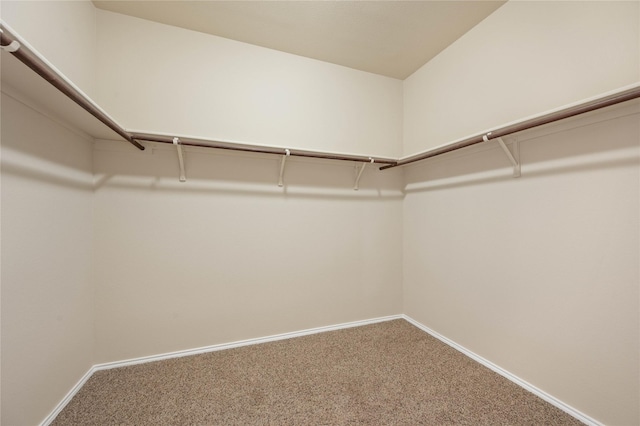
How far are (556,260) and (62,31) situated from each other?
309cm

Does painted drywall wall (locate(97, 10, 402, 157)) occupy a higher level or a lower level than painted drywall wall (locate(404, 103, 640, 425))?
higher

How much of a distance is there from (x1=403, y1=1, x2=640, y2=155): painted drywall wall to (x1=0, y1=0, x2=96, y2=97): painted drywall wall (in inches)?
102

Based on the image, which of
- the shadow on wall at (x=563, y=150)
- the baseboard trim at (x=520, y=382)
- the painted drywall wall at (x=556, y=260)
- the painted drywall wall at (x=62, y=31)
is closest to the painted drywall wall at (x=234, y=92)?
the painted drywall wall at (x=62, y=31)

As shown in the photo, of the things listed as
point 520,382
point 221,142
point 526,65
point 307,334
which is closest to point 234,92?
point 221,142

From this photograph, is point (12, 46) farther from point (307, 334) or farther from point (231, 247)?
point (307, 334)

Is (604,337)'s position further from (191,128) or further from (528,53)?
(191,128)

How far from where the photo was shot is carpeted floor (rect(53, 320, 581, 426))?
1.27 meters

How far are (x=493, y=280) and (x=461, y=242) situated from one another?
1.16ft

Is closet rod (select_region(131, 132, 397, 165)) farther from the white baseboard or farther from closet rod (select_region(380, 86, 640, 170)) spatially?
the white baseboard

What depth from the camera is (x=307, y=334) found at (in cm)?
216

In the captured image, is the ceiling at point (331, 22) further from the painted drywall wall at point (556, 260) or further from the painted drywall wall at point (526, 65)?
the painted drywall wall at point (556, 260)

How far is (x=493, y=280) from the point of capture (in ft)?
5.47

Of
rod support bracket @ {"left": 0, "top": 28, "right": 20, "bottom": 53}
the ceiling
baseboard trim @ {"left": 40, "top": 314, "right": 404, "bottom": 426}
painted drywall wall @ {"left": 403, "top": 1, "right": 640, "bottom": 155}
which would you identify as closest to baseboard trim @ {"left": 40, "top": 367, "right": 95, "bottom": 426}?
baseboard trim @ {"left": 40, "top": 314, "right": 404, "bottom": 426}

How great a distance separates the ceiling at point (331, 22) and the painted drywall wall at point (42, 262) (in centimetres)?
113
